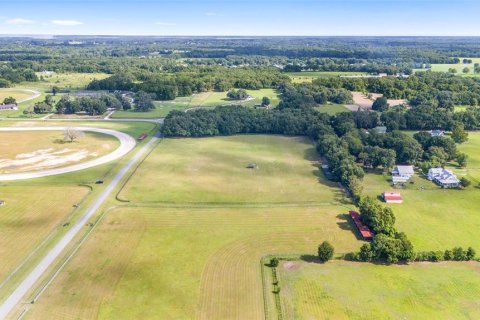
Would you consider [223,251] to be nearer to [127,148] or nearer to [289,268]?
[289,268]

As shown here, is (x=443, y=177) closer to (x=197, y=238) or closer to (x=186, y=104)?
(x=197, y=238)

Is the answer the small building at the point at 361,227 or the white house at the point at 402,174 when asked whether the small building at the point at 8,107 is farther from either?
the white house at the point at 402,174

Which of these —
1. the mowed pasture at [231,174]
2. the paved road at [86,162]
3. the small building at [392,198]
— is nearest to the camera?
the small building at [392,198]

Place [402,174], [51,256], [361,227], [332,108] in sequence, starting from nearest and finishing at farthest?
[51,256]
[361,227]
[402,174]
[332,108]

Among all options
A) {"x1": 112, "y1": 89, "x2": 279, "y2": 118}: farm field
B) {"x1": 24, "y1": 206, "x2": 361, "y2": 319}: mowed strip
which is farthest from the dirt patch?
{"x1": 112, "y1": 89, "x2": 279, "y2": 118}: farm field

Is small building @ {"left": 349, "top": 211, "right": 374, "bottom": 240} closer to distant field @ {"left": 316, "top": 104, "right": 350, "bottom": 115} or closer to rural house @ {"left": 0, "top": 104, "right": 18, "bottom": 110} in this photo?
distant field @ {"left": 316, "top": 104, "right": 350, "bottom": 115}

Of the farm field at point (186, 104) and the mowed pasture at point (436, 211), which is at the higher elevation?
the farm field at point (186, 104)

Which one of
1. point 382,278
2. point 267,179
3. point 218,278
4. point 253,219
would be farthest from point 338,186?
point 218,278

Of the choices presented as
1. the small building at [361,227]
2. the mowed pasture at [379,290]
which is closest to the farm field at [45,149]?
the small building at [361,227]

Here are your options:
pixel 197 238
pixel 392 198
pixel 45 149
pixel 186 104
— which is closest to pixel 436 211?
pixel 392 198
